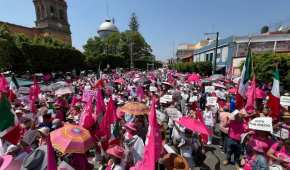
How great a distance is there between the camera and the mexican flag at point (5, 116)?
464 cm

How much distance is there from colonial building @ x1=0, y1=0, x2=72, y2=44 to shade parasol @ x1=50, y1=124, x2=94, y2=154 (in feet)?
215

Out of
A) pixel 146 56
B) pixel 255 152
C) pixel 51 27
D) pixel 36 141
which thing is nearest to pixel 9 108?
pixel 36 141

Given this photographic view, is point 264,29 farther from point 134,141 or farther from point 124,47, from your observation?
point 134,141

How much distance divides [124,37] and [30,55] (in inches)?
2004

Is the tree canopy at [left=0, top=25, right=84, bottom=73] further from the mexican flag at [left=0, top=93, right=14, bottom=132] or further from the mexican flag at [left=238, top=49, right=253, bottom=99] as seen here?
the mexican flag at [left=238, top=49, right=253, bottom=99]

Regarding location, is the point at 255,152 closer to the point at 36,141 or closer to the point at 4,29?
the point at 36,141

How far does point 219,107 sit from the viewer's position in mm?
8961

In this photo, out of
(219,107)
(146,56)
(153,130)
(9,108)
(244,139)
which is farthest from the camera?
(146,56)

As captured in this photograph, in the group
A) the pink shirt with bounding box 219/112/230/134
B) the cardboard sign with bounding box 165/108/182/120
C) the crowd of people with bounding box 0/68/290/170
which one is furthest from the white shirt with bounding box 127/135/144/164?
the pink shirt with bounding box 219/112/230/134

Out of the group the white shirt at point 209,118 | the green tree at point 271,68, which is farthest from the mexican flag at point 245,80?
the green tree at point 271,68

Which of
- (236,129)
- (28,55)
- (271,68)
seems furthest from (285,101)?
(28,55)

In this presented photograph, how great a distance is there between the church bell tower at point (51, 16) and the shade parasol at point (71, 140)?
6799cm

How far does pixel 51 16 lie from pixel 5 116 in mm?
68061

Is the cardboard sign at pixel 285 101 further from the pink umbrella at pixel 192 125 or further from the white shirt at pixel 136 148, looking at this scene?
the white shirt at pixel 136 148
